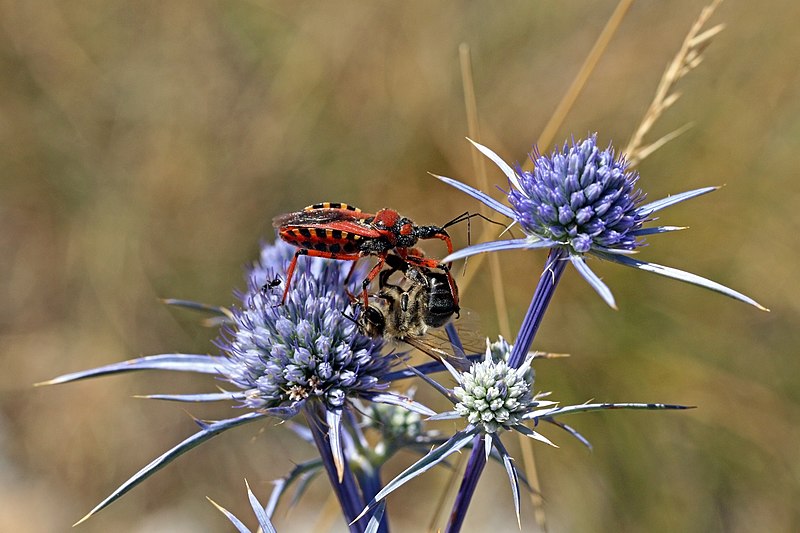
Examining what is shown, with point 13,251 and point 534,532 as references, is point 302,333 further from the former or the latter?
point 13,251

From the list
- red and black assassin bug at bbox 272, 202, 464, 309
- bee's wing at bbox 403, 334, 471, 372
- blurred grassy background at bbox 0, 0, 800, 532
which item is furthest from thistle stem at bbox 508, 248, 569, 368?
blurred grassy background at bbox 0, 0, 800, 532

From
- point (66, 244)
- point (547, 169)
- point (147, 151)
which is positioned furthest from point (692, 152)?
point (66, 244)

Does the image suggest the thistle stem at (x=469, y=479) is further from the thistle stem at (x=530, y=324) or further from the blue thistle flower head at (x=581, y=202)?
the blue thistle flower head at (x=581, y=202)

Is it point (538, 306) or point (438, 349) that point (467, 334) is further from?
point (538, 306)

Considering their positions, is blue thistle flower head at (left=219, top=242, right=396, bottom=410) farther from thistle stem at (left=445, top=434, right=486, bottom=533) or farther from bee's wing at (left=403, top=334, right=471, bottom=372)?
thistle stem at (left=445, top=434, right=486, bottom=533)

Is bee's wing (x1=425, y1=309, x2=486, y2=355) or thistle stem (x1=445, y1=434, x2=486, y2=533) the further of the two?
bee's wing (x1=425, y1=309, x2=486, y2=355)
